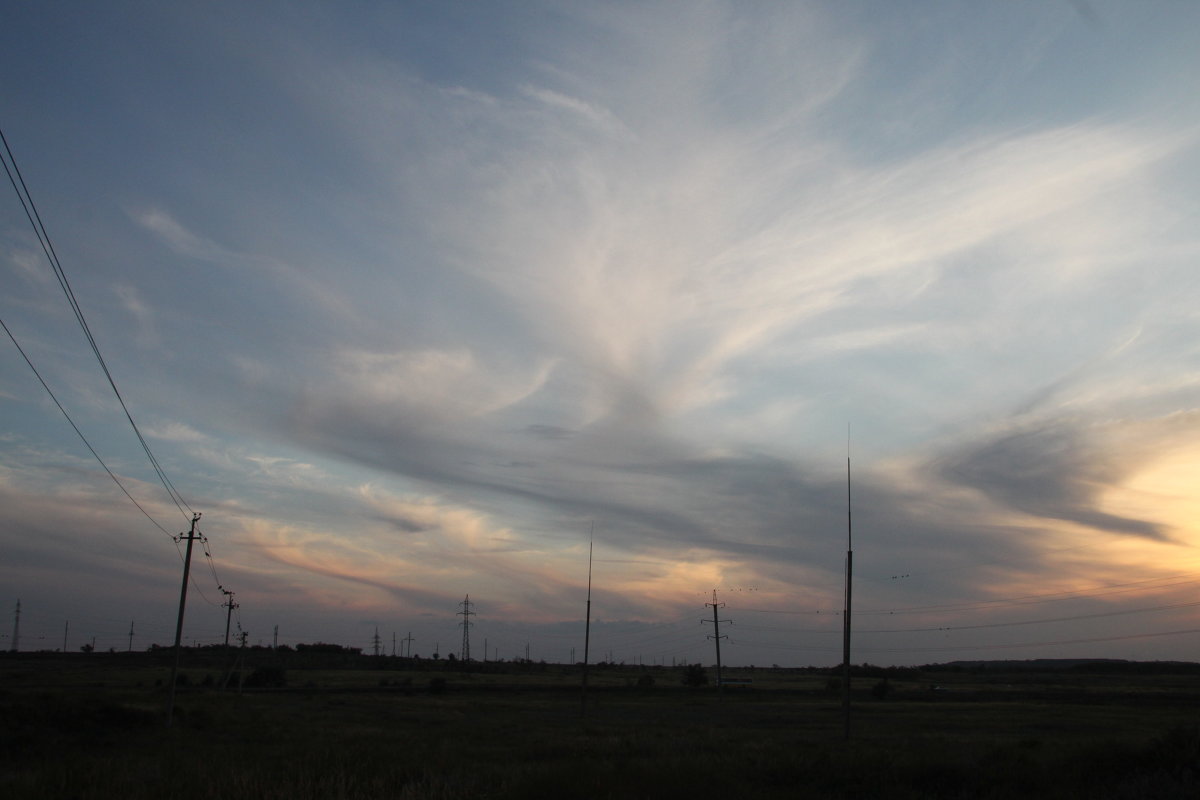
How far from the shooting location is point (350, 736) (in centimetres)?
3966

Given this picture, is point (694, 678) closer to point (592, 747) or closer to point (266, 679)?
point (266, 679)

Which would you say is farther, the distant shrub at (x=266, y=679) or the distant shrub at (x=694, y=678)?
the distant shrub at (x=694, y=678)

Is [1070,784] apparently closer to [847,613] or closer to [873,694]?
[847,613]

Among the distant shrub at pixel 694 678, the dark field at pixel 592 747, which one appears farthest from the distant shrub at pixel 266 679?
the distant shrub at pixel 694 678

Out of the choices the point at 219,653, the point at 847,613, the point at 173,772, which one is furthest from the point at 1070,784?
the point at 219,653

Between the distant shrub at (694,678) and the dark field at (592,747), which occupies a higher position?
the dark field at (592,747)

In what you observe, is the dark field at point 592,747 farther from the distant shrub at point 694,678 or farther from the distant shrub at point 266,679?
the distant shrub at point 694,678

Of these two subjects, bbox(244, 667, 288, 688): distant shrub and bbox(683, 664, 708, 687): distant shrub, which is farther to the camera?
bbox(683, 664, 708, 687): distant shrub

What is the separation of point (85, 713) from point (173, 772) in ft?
84.8

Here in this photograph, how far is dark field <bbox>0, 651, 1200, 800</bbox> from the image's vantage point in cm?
2000

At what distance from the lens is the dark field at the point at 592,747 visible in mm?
20000

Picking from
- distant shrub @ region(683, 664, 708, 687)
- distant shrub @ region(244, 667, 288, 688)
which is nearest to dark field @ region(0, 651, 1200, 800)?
distant shrub @ region(244, 667, 288, 688)

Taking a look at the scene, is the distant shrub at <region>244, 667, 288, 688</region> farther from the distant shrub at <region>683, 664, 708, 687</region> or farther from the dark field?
the distant shrub at <region>683, 664, 708, 687</region>

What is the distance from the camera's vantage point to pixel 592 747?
3120cm
